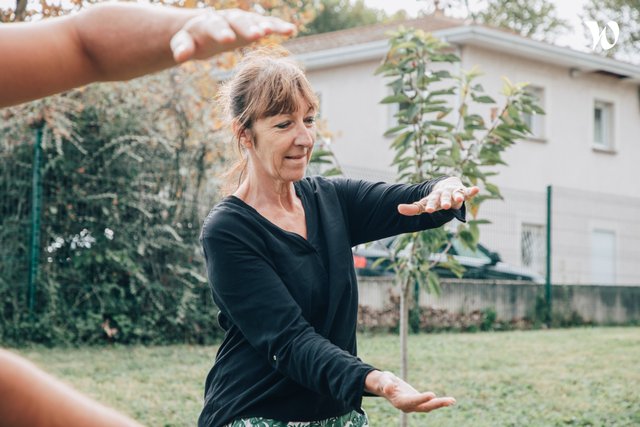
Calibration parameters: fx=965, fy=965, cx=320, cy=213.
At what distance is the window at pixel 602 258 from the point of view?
16375 millimetres

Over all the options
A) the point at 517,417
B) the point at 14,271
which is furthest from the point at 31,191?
the point at 517,417

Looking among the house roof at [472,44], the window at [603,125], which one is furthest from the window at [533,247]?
the window at [603,125]

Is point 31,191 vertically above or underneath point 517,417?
above

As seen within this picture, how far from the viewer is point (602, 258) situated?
59.5 ft

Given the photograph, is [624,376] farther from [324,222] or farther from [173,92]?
[324,222]

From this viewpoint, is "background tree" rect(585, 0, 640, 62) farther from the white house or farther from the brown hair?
the brown hair

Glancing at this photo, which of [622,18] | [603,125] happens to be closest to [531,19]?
[622,18]

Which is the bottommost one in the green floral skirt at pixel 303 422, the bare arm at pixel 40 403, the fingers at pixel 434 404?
the green floral skirt at pixel 303 422

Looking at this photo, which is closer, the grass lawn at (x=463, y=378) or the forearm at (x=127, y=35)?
the forearm at (x=127, y=35)

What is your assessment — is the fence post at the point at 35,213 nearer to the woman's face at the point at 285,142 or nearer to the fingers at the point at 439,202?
the woman's face at the point at 285,142

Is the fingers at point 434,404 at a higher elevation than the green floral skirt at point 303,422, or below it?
higher

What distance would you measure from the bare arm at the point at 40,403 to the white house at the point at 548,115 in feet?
55.2

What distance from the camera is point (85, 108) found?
10.8 metres

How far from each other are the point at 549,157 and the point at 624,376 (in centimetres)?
1369
